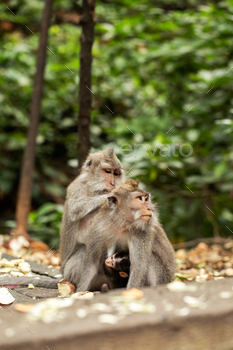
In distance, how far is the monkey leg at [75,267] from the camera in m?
3.87

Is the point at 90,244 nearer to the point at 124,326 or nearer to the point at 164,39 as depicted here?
the point at 124,326

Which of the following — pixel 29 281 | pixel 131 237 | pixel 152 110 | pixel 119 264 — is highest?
pixel 152 110

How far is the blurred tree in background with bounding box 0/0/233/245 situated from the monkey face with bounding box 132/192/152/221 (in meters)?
1.55

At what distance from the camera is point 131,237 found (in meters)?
3.44

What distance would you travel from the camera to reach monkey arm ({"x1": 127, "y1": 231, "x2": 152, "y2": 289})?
10.8ft

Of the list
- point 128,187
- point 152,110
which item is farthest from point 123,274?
point 152,110

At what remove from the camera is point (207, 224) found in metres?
6.95

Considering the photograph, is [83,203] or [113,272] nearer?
[113,272]

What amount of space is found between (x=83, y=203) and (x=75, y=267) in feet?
2.02

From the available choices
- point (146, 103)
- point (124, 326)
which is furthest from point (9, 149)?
point (124, 326)

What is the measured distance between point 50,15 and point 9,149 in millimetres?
3919

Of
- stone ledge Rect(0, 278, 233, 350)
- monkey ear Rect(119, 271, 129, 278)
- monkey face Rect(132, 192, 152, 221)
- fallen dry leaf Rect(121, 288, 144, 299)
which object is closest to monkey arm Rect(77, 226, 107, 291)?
monkey ear Rect(119, 271, 129, 278)

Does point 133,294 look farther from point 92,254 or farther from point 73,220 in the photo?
point 73,220

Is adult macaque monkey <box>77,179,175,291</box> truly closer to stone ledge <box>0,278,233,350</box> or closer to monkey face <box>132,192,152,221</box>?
monkey face <box>132,192,152,221</box>
